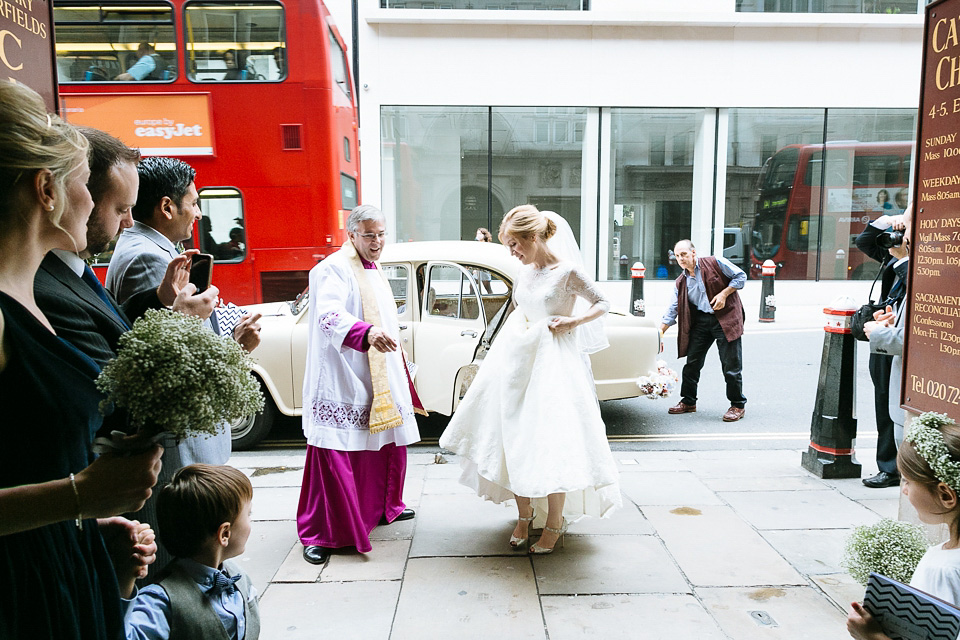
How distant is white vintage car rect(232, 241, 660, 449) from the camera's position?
581 cm

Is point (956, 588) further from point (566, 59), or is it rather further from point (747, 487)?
point (566, 59)

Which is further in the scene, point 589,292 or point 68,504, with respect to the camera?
point 589,292

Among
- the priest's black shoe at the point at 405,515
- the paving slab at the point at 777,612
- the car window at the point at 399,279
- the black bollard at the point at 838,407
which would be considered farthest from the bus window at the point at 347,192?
the paving slab at the point at 777,612

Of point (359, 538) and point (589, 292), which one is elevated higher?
point (589, 292)

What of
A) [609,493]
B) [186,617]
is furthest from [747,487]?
[186,617]

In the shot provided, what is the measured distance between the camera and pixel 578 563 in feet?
12.4

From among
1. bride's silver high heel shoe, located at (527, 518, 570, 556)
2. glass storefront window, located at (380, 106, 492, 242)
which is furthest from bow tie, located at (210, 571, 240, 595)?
glass storefront window, located at (380, 106, 492, 242)

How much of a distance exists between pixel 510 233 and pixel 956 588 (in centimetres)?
267

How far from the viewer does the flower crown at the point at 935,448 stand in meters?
1.86

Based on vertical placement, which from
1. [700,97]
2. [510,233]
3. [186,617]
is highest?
[700,97]

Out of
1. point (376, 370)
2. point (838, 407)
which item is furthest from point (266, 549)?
point (838, 407)

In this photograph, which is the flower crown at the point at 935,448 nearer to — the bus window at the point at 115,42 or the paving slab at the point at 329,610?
the paving slab at the point at 329,610

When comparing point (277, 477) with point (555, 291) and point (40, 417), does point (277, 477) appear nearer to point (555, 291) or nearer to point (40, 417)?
point (555, 291)

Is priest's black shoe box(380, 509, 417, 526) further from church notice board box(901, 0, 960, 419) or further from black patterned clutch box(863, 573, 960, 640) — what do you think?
black patterned clutch box(863, 573, 960, 640)
